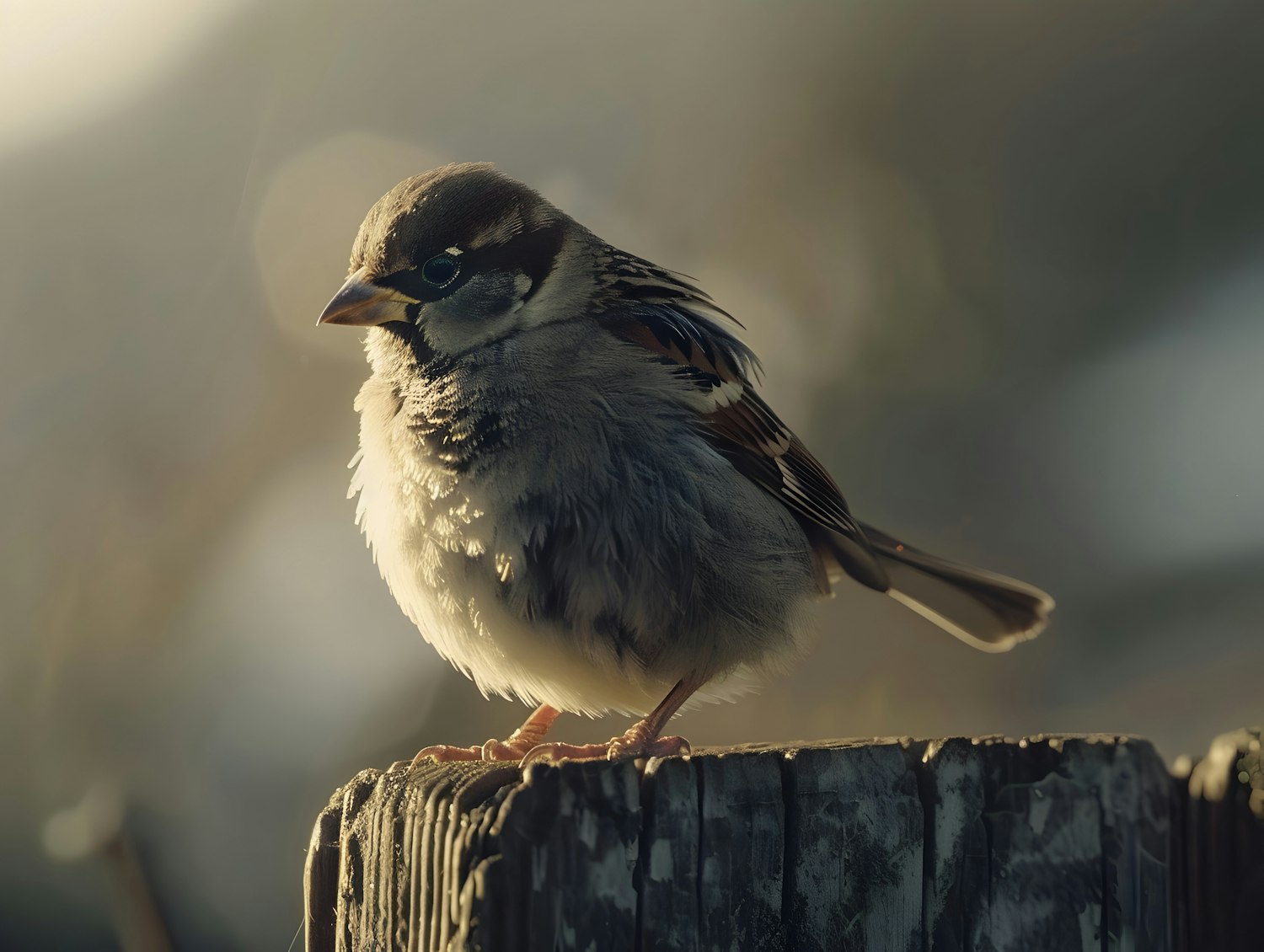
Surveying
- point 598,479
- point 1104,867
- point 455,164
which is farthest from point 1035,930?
point 455,164

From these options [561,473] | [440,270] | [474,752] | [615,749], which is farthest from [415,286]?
[615,749]

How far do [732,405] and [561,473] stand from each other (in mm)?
681

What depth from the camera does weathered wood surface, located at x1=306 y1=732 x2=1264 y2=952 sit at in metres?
1.41

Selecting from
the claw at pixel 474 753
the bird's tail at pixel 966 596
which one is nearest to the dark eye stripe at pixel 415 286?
the claw at pixel 474 753

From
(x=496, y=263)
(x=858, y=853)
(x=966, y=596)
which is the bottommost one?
(x=858, y=853)

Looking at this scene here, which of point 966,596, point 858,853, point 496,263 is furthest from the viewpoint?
point 966,596

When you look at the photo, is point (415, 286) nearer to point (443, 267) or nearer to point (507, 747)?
point (443, 267)

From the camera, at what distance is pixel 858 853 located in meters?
1.50

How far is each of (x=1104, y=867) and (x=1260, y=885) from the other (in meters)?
0.18

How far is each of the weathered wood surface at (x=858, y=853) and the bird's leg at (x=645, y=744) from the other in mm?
748

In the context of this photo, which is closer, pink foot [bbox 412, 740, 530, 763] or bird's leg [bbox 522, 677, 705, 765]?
bird's leg [bbox 522, 677, 705, 765]

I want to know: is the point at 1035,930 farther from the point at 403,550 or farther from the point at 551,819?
the point at 403,550

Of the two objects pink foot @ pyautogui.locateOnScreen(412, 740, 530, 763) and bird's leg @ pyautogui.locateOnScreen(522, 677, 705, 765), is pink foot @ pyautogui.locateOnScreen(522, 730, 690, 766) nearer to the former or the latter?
bird's leg @ pyautogui.locateOnScreen(522, 677, 705, 765)

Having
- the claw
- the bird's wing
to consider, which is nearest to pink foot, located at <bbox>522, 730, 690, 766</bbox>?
the claw
